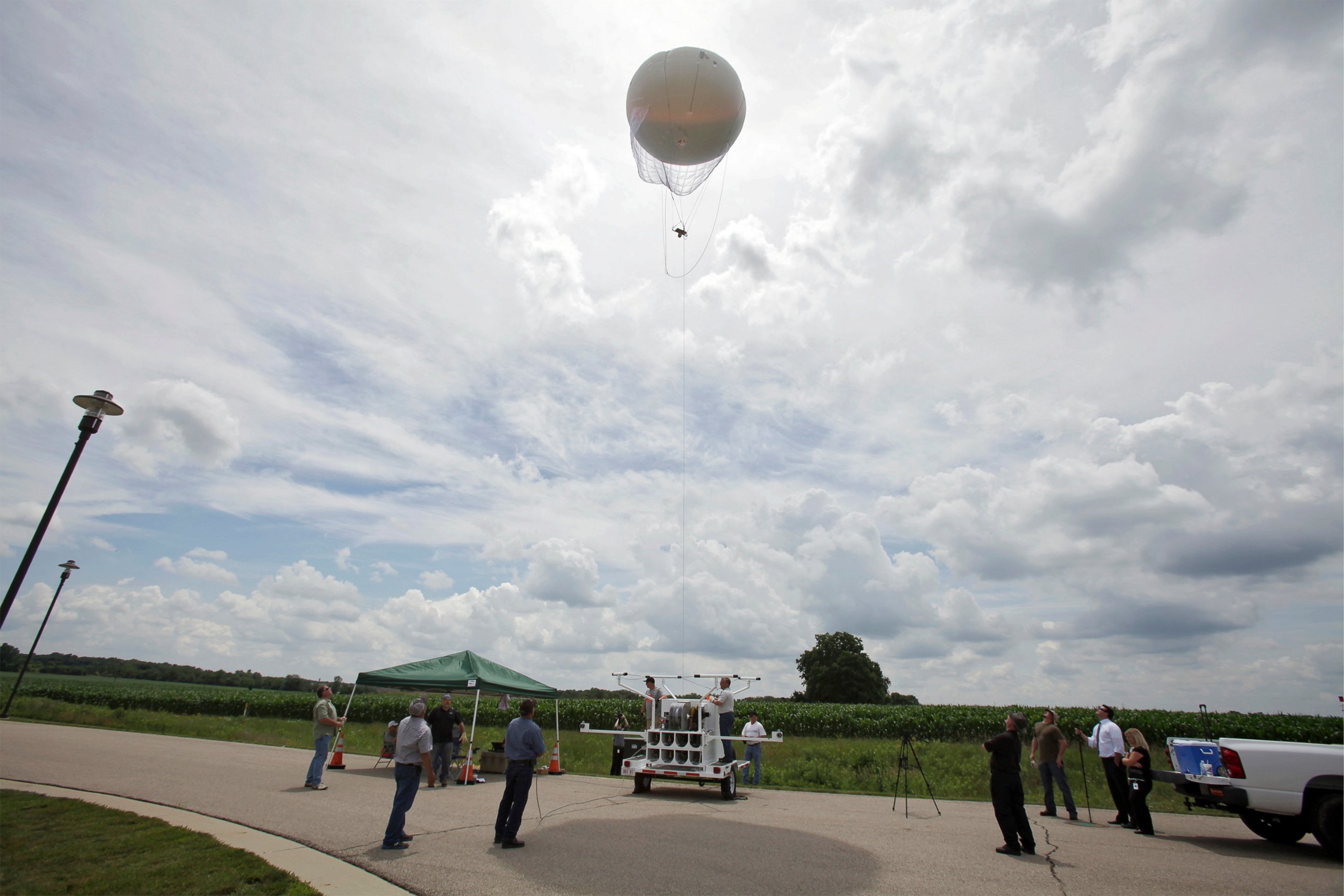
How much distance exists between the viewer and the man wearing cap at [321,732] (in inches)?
476

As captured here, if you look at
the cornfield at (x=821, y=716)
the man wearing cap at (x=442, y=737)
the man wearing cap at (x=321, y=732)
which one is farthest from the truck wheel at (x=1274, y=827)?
the cornfield at (x=821, y=716)

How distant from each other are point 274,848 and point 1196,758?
11.8m

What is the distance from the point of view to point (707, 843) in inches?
329

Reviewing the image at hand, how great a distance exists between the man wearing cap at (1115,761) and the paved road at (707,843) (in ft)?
2.35

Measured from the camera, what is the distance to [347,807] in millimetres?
10367

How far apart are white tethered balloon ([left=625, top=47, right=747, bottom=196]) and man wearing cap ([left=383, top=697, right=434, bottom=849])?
10116 millimetres

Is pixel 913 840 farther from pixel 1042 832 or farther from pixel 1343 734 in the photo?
pixel 1343 734

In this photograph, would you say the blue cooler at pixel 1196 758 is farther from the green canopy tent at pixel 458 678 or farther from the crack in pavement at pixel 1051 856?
the green canopy tent at pixel 458 678

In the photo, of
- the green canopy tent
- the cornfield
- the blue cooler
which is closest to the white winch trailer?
the green canopy tent

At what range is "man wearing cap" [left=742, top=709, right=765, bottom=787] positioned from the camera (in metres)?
14.8

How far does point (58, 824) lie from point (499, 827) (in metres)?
5.73

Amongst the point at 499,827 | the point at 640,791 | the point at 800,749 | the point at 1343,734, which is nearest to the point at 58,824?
the point at 499,827

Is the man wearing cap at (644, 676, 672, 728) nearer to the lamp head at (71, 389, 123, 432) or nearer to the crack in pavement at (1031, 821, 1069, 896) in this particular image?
the crack in pavement at (1031, 821, 1069, 896)

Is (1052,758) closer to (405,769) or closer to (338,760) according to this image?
(405,769)
